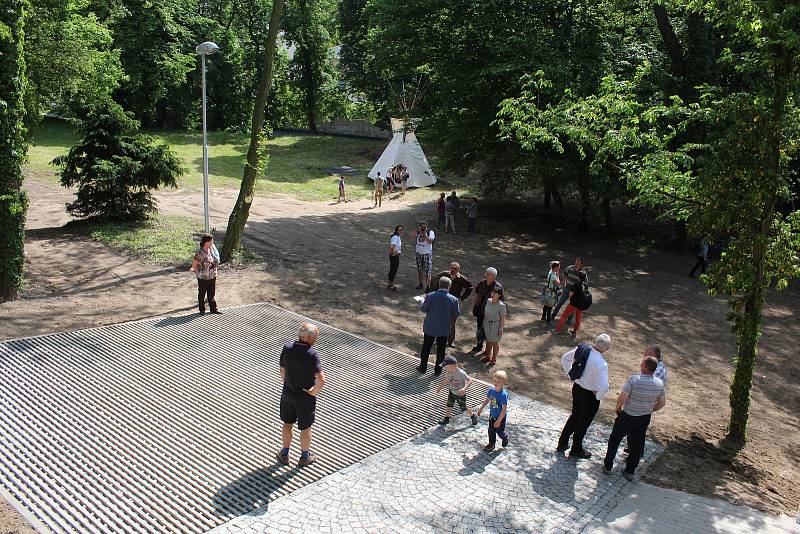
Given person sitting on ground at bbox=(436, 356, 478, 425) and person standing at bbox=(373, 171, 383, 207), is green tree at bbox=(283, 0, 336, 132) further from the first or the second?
person sitting on ground at bbox=(436, 356, 478, 425)

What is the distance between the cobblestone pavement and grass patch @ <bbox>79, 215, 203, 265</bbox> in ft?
32.2

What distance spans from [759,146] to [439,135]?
15.5 m

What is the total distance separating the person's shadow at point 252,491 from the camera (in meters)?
6.05

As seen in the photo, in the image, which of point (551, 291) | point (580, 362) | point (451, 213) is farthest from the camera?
point (451, 213)

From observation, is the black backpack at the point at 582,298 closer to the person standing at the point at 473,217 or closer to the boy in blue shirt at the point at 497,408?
the boy in blue shirt at the point at 497,408

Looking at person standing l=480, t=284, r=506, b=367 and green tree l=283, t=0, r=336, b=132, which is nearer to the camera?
person standing l=480, t=284, r=506, b=367

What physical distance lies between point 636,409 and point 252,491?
13.7 ft

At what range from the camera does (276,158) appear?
3819 centimetres

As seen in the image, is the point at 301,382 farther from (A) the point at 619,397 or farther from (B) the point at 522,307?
(B) the point at 522,307

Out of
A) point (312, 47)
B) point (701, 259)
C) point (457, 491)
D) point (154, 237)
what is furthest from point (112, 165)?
point (312, 47)

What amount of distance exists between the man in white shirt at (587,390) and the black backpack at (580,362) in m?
0.03

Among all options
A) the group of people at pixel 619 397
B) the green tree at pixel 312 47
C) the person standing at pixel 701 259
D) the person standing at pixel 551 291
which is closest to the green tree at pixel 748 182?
the group of people at pixel 619 397

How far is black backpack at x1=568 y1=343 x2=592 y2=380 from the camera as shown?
Answer: 7.29 meters

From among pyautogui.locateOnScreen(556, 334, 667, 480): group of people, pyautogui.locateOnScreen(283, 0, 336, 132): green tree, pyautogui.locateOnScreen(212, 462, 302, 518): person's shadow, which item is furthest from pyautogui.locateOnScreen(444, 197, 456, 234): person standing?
pyautogui.locateOnScreen(283, 0, 336, 132): green tree
